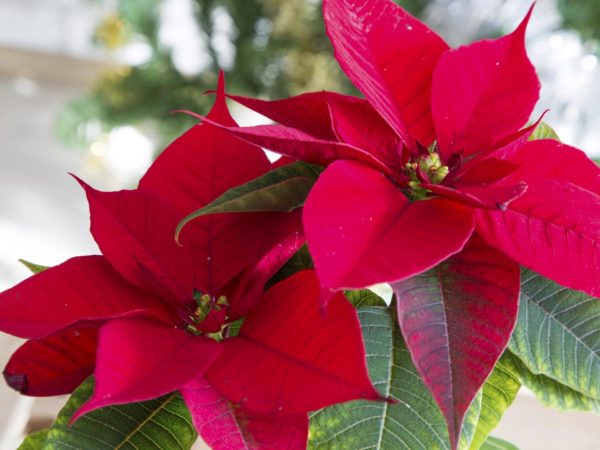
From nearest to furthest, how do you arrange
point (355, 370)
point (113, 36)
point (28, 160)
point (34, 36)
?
1. point (355, 370)
2. point (113, 36)
3. point (28, 160)
4. point (34, 36)

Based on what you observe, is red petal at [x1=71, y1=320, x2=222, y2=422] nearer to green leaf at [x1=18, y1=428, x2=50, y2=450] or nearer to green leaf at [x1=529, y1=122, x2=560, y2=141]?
green leaf at [x1=18, y1=428, x2=50, y2=450]

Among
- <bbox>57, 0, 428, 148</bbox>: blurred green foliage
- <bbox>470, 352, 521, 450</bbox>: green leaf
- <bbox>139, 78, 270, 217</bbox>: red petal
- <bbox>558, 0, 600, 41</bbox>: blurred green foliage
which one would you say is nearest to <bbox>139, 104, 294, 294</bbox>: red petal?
<bbox>139, 78, 270, 217</bbox>: red petal

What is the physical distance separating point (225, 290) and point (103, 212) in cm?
6

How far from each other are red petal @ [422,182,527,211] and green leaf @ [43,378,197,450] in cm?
12

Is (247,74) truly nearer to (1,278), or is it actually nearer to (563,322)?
(1,278)

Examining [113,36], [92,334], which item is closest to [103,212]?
[92,334]

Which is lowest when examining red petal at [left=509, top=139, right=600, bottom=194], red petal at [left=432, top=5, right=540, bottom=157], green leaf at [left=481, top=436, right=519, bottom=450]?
green leaf at [left=481, top=436, right=519, bottom=450]

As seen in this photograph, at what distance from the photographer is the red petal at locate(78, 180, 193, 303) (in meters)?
0.26

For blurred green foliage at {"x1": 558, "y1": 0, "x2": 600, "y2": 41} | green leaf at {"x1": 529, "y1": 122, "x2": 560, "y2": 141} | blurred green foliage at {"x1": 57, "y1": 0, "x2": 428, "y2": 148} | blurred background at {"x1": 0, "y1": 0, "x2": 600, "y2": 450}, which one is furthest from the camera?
blurred green foliage at {"x1": 57, "y1": 0, "x2": 428, "y2": 148}

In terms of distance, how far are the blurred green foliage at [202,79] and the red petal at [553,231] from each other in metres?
1.04

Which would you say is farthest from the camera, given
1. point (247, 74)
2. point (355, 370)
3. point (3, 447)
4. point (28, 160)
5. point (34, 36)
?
point (34, 36)

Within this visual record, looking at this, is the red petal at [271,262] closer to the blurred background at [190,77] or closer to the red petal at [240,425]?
the red petal at [240,425]

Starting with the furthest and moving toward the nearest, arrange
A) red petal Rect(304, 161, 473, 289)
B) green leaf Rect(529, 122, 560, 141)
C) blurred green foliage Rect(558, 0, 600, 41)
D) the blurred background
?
1. the blurred background
2. blurred green foliage Rect(558, 0, 600, 41)
3. green leaf Rect(529, 122, 560, 141)
4. red petal Rect(304, 161, 473, 289)

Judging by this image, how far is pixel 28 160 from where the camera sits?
1919 millimetres
